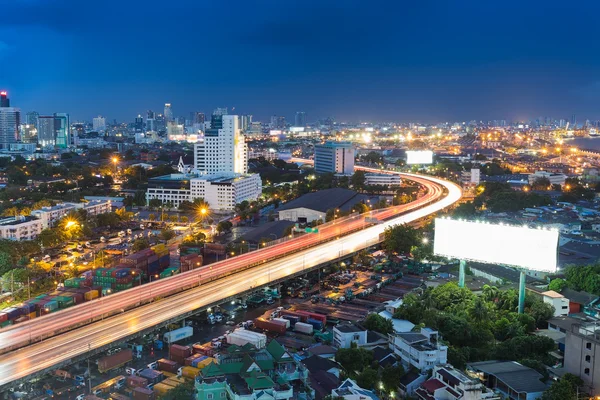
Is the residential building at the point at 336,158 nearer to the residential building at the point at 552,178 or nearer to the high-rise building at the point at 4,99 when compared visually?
the residential building at the point at 552,178

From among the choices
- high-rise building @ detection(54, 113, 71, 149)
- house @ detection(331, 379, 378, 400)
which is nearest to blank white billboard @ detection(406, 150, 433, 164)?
house @ detection(331, 379, 378, 400)

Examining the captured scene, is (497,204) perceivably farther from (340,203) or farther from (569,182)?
(569,182)

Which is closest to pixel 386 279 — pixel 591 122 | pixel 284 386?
pixel 284 386

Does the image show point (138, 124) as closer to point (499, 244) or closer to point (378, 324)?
point (499, 244)

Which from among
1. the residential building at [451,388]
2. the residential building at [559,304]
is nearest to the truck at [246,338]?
the residential building at [451,388]

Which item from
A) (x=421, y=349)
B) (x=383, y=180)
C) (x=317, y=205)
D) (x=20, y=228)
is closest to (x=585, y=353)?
(x=421, y=349)

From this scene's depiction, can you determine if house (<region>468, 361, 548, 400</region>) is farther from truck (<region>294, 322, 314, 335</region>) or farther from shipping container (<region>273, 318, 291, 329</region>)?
shipping container (<region>273, 318, 291, 329</region>)
